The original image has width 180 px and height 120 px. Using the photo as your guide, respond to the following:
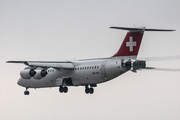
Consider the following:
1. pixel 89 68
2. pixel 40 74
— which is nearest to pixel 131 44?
pixel 89 68

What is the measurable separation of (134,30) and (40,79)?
419 inches

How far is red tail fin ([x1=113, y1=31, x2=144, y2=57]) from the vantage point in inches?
2127

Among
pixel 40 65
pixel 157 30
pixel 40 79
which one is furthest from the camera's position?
pixel 40 79

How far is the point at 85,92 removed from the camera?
58.6 meters

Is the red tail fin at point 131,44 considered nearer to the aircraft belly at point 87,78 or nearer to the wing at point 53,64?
the aircraft belly at point 87,78

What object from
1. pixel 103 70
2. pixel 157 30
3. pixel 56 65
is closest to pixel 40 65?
pixel 56 65

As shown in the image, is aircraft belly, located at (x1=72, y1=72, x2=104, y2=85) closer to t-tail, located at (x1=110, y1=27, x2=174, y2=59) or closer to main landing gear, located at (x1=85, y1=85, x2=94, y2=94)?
main landing gear, located at (x1=85, y1=85, x2=94, y2=94)

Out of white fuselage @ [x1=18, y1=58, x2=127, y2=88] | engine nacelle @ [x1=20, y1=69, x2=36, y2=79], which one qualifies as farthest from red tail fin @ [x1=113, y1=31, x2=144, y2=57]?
engine nacelle @ [x1=20, y1=69, x2=36, y2=79]

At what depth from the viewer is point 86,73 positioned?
55.4 meters

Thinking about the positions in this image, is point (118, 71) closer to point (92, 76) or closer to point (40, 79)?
point (92, 76)

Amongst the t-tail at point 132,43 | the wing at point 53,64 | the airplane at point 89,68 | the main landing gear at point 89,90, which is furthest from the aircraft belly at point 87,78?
the t-tail at point 132,43

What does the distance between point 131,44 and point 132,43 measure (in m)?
0.11

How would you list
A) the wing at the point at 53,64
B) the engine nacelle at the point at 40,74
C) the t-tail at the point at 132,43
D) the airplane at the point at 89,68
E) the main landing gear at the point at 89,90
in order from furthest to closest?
1. the main landing gear at the point at 89,90
2. the engine nacelle at the point at 40,74
3. the wing at the point at 53,64
4. the t-tail at the point at 132,43
5. the airplane at the point at 89,68

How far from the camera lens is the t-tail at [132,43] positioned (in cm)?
5391
